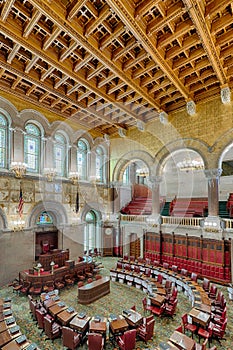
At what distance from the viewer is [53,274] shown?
11281 millimetres

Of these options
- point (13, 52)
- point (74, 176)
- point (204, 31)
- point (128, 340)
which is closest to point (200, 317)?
point (128, 340)

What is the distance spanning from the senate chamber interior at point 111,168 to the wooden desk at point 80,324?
4cm

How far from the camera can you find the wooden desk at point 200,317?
688cm

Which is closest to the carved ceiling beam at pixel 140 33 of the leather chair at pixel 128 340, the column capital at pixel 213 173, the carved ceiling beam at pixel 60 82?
the carved ceiling beam at pixel 60 82

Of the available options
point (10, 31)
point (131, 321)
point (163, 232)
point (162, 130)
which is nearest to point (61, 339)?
point (131, 321)

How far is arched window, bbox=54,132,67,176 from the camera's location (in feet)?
49.2

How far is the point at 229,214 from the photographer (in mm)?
14344

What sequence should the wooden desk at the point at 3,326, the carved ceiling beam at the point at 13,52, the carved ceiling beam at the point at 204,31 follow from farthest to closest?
the carved ceiling beam at the point at 13,52, the carved ceiling beam at the point at 204,31, the wooden desk at the point at 3,326

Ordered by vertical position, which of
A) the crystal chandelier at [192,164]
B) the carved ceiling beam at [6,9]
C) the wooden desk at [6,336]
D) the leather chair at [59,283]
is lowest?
the leather chair at [59,283]

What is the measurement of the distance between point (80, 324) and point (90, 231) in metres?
11.5

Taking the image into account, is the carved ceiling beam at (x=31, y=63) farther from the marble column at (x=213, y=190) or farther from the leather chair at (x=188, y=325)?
the leather chair at (x=188, y=325)

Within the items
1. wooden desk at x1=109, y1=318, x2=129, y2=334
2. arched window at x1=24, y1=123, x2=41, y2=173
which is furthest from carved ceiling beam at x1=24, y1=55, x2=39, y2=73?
wooden desk at x1=109, y1=318, x2=129, y2=334

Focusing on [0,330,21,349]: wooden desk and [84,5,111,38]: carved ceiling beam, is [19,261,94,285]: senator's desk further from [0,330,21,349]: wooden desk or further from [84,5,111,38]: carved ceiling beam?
[84,5,111,38]: carved ceiling beam

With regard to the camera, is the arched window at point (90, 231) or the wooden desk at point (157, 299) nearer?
the wooden desk at point (157, 299)
